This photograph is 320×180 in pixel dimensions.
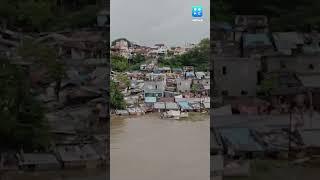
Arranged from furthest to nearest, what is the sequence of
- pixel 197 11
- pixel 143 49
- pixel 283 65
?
pixel 283 65, pixel 143 49, pixel 197 11

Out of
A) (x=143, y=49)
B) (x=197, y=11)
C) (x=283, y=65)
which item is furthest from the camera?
(x=283, y=65)

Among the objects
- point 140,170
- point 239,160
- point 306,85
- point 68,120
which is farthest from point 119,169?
point 306,85

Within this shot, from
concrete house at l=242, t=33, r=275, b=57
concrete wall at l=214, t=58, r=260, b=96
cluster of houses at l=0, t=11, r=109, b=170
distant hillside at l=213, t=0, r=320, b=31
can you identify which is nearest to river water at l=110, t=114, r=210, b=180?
cluster of houses at l=0, t=11, r=109, b=170

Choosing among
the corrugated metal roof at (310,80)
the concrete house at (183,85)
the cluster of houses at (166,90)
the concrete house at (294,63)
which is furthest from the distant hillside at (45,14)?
the corrugated metal roof at (310,80)

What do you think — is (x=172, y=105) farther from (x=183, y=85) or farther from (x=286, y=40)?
(x=286, y=40)

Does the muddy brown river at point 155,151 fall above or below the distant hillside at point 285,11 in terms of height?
below

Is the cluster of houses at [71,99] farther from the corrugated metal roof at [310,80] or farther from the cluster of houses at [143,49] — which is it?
the corrugated metal roof at [310,80]

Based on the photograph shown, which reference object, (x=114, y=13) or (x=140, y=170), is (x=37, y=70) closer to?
(x=114, y=13)

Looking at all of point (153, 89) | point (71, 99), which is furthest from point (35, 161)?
point (153, 89)
